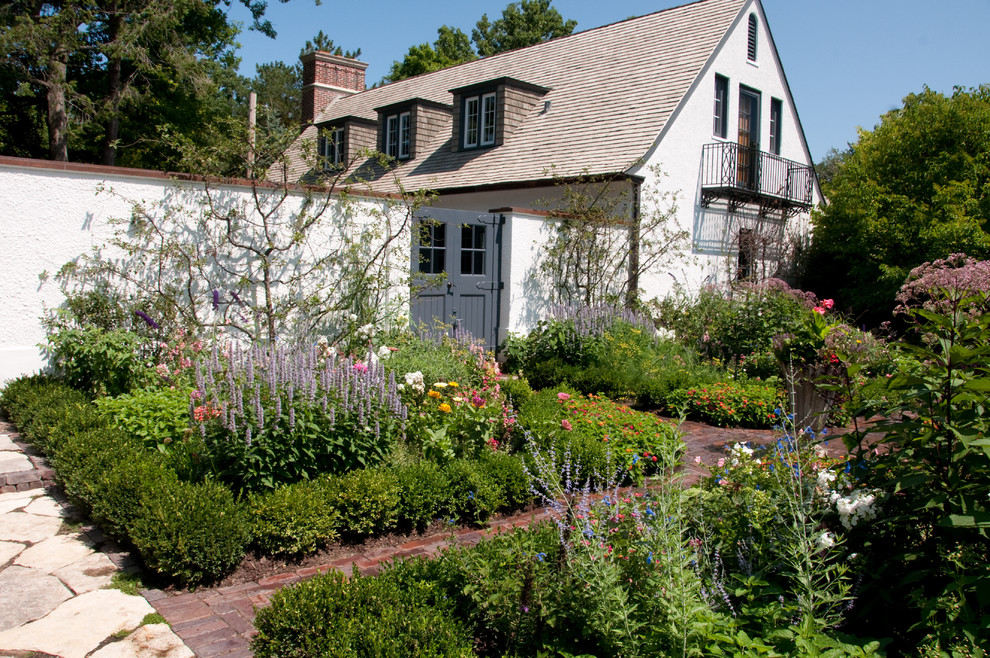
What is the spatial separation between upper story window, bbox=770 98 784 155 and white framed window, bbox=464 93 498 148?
6333 mm

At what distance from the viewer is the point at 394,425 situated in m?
4.88

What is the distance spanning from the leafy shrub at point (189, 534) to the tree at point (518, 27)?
38.8m

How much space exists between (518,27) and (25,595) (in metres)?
40.5

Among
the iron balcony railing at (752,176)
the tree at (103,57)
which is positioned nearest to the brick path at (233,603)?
the iron balcony railing at (752,176)

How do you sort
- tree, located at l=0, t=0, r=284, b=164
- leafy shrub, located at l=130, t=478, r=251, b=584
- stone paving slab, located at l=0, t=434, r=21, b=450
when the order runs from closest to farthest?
leafy shrub, located at l=130, t=478, r=251, b=584
stone paving slab, located at l=0, t=434, r=21, b=450
tree, located at l=0, t=0, r=284, b=164

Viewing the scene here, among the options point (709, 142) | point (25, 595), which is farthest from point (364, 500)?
point (709, 142)

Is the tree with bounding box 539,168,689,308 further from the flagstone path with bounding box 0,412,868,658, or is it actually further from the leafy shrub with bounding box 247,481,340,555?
the leafy shrub with bounding box 247,481,340,555

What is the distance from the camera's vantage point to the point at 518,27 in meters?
39.2

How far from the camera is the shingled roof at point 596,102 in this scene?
13.1 meters

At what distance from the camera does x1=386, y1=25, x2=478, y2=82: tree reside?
32562 mm

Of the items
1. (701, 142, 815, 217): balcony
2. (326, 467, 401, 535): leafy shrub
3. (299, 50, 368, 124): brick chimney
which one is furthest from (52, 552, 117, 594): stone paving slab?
(299, 50, 368, 124): brick chimney

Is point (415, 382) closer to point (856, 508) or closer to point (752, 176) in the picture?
point (856, 508)

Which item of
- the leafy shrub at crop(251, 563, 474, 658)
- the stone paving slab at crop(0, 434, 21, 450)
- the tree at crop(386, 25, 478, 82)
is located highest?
the tree at crop(386, 25, 478, 82)

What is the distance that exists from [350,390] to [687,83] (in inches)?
430
